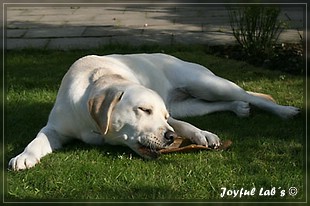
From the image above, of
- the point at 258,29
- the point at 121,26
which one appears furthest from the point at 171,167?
the point at 121,26

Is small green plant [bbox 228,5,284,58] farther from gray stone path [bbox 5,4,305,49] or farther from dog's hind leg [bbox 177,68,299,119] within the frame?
dog's hind leg [bbox 177,68,299,119]

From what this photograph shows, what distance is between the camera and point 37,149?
4117mm

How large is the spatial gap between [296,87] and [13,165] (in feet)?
10.7

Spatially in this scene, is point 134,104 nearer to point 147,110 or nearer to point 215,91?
point 147,110

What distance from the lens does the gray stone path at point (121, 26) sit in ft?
29.2

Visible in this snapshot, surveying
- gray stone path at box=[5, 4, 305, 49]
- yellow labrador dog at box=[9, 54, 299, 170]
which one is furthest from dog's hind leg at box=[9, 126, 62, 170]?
gray stone path at box=[5, 4, 305, 49]

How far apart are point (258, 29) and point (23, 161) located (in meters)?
4.38

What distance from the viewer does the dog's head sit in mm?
3896

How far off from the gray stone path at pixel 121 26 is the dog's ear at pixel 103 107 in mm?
4576

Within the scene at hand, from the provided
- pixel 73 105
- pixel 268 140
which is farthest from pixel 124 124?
pixel 268 140

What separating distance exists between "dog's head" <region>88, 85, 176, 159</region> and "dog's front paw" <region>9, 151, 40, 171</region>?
51 centimetres

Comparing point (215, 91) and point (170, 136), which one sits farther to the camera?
point (215, 91)

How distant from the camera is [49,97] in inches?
231

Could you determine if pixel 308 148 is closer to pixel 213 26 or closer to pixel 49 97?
pixel 49 97
